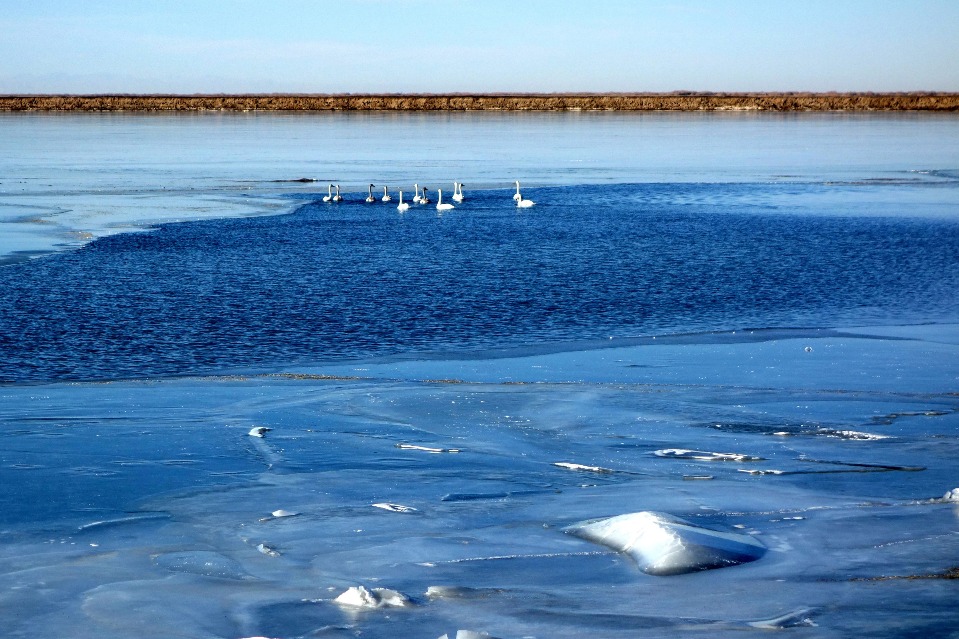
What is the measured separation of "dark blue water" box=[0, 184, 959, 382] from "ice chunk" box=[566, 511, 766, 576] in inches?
192

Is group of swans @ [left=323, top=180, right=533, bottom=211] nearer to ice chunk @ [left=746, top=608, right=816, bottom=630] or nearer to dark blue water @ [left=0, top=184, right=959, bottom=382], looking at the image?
dark blue water @ [left=0, top=184, right=959, bottom=382]

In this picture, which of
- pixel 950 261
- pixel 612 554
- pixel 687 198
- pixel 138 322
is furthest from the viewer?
pixel 687 198

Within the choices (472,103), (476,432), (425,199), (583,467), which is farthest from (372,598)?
(472,103)

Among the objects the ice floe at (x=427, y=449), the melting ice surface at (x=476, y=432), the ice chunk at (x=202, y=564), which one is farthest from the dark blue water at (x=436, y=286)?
the ice chunk at (x=202, y=564)

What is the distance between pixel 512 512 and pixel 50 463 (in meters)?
2.73

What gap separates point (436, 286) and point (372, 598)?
9.11m

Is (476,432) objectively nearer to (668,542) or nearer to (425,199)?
(668,542)

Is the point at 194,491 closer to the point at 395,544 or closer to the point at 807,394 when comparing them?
the point at 395,544

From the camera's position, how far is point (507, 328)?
36.5ft

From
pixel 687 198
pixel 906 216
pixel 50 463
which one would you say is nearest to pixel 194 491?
pixel 50 463

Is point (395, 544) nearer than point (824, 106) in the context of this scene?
Yes

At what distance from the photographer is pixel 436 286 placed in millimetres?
13500

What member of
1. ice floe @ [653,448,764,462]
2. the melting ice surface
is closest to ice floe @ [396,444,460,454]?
the melting ice surface

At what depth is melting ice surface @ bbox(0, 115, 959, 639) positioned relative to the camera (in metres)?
4.57
